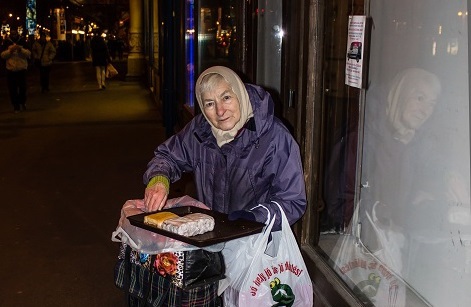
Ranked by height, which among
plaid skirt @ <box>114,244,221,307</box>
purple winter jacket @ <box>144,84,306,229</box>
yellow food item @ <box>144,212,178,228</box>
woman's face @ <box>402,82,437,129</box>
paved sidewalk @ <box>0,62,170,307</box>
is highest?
woman's face @ <box>402,82,437,129</box>

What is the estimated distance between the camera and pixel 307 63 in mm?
3770

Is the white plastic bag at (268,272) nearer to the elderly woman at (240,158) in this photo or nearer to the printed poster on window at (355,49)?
the elderly woman at (240,158)

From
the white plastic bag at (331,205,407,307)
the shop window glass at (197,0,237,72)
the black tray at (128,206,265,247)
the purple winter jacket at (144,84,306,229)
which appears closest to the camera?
the black tray at (128,206,265,247)

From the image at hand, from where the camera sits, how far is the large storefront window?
103 inches

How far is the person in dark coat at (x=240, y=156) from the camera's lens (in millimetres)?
2570

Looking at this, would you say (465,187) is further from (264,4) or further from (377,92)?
(264,4)

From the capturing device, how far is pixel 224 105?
2.63 meters

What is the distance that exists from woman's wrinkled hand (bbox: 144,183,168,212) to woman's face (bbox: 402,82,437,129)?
128 centimetres

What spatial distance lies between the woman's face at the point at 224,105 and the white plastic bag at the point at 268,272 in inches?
17.7

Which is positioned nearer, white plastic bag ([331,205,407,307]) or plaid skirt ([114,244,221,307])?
plaid skirt ([114,244,221,307])

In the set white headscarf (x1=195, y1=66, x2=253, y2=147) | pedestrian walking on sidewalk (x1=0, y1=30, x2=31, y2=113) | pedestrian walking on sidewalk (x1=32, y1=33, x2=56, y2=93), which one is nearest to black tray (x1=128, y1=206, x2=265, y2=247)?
white headscarf (x1=195, y1=66, x2=253, y2=147)

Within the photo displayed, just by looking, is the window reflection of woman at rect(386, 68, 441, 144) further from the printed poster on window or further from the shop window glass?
the shop window glass

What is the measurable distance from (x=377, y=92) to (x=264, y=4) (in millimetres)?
1770

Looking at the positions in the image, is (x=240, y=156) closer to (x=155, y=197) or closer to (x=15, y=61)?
(x=155, y=197)
